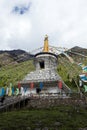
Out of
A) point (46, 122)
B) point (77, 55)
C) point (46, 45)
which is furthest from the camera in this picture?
point (77, 55)

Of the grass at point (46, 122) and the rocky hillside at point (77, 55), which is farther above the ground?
the rocky hillside at point (77, 55)

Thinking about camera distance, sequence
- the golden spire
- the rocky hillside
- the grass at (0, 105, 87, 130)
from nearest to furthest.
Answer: the grass at (0, 105, 87, 130) < the rocky hillside < the golden spire

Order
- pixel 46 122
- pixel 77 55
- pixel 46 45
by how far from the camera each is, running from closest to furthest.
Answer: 1. pixel 46 122
2. pixel 46 45
3. pixel 77 55

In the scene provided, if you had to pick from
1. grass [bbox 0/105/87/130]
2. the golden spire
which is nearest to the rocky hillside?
the golden spire

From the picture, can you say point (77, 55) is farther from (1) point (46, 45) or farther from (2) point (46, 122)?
(2) point (46, 122)

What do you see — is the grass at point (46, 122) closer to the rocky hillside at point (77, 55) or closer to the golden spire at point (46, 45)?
the rocky hillside at point (77, 55)

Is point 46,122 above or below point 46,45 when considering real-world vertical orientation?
below

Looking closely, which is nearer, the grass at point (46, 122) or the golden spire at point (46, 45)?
the grass at point (46, 122)

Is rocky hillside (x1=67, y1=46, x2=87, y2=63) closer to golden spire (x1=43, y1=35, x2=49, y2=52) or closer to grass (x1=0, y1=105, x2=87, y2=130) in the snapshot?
golden spire (x1=43, y1=35, x2=49, y2=52)

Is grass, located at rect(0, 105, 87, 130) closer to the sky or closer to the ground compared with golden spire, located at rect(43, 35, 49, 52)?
closer to the ground

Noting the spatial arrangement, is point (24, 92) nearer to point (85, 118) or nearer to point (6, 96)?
point (6, 96)

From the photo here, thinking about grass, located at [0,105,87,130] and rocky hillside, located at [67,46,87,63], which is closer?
grass, located at [0,105,87,130]

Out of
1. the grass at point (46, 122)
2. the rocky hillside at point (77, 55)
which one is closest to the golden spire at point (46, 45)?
the rocky hillside at point (77, 55)

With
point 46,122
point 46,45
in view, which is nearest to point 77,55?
point 46,45
